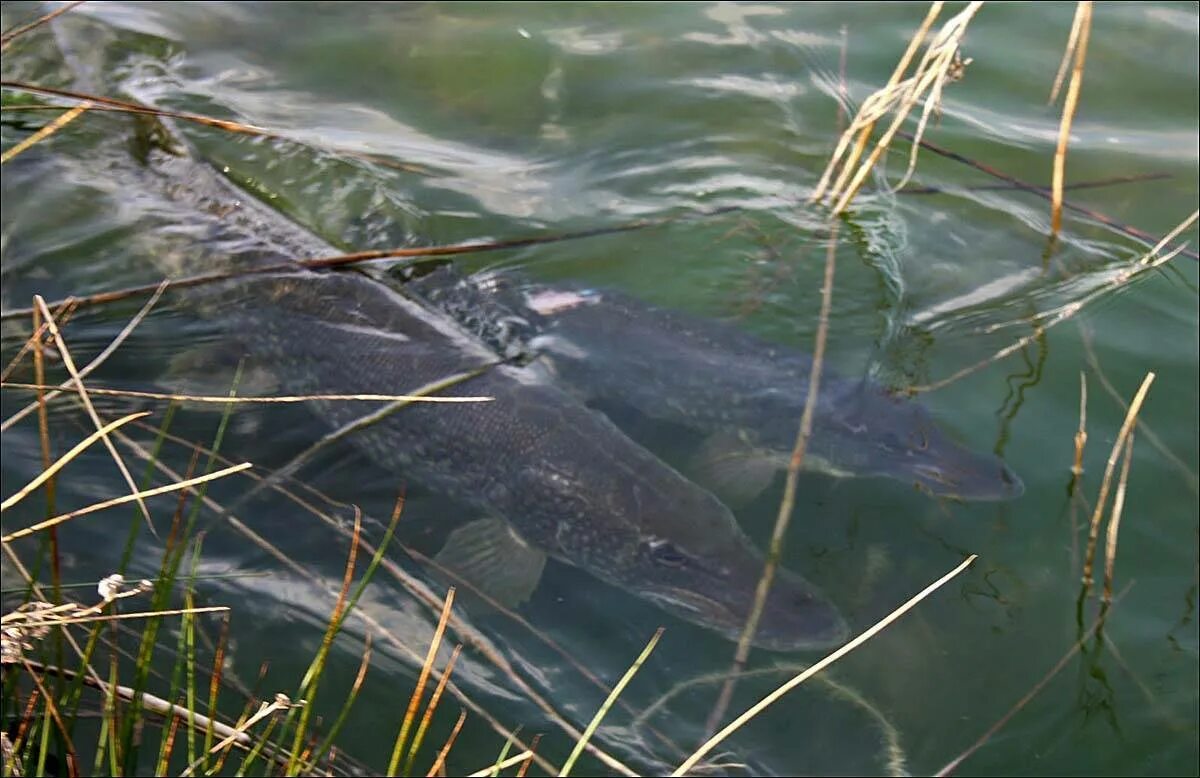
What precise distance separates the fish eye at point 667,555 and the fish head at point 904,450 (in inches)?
39.7

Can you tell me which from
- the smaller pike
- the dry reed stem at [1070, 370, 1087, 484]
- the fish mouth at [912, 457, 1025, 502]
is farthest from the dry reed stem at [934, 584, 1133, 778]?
the smaller pike

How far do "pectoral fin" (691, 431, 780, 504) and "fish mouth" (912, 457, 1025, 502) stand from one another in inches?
24.4

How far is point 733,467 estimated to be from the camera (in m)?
5.23

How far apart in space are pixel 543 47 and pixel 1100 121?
3.31m

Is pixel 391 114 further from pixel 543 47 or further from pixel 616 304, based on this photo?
pixel 616 304

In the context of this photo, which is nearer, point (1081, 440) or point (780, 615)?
point (780, 615)

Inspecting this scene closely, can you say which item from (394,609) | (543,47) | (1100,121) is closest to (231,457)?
(394,609)

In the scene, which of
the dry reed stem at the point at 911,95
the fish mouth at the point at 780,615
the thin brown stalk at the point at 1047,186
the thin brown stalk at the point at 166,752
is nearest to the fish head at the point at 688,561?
the fish mouth at the point at 780,615

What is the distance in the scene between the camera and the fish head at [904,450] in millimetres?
5027

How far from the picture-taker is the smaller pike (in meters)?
5.19

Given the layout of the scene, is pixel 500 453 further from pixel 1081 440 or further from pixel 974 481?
pixel 1081 440

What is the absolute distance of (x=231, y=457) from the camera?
4977mm

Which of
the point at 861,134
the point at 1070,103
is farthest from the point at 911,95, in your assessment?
the point at 1070,103

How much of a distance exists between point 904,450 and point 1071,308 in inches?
51.7
